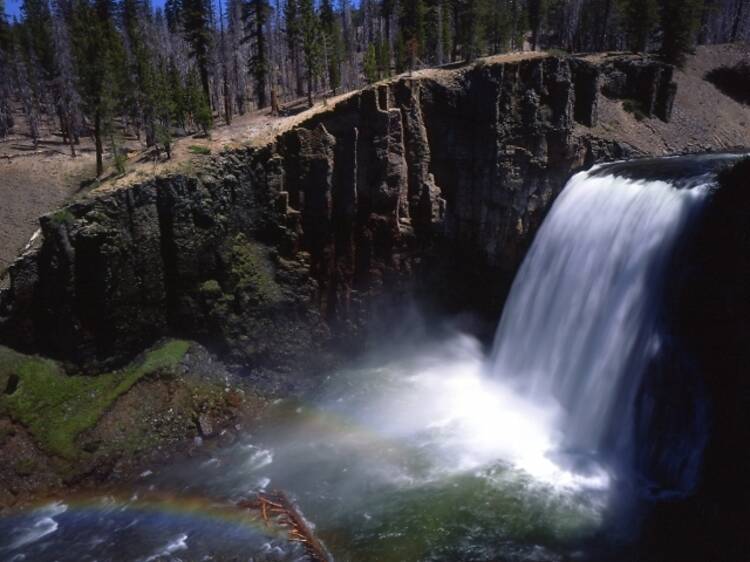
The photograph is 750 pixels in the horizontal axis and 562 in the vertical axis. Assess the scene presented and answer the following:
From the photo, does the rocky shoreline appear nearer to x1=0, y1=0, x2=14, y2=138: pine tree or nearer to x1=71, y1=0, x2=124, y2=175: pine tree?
x1=71, y1=0, x2=124, y2=175: pine tree

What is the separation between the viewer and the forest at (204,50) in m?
35.8

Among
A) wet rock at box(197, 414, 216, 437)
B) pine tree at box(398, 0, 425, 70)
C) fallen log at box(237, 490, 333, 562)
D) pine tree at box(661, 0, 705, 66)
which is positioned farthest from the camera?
pine tree at box(661, 0, 705, 66)

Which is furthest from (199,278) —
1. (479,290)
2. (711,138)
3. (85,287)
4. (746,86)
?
(746,86)

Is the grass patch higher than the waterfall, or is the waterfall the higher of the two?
the grass patch

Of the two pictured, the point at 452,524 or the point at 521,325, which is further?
the point at 521,325

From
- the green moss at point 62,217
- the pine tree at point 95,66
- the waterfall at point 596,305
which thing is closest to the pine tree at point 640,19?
the waterfall at point 596,305

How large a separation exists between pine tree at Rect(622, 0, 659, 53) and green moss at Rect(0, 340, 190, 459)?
172 feet

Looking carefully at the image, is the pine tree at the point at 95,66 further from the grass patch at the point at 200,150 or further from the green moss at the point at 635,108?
the green moss at the point at 635,108

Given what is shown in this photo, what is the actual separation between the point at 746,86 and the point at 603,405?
161ft

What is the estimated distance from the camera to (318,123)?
25703 millimetres

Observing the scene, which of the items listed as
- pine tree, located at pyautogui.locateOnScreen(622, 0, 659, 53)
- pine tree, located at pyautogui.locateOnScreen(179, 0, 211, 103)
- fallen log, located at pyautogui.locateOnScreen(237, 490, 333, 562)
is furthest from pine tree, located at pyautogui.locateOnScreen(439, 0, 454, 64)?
fallen log, located at pyautogui.locateOnScreen(237, 490, 333, 562)

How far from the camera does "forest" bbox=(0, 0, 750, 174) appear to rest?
35.8 meters

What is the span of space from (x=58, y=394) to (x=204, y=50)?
2838 cm

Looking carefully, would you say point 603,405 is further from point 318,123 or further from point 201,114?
point 201,114
